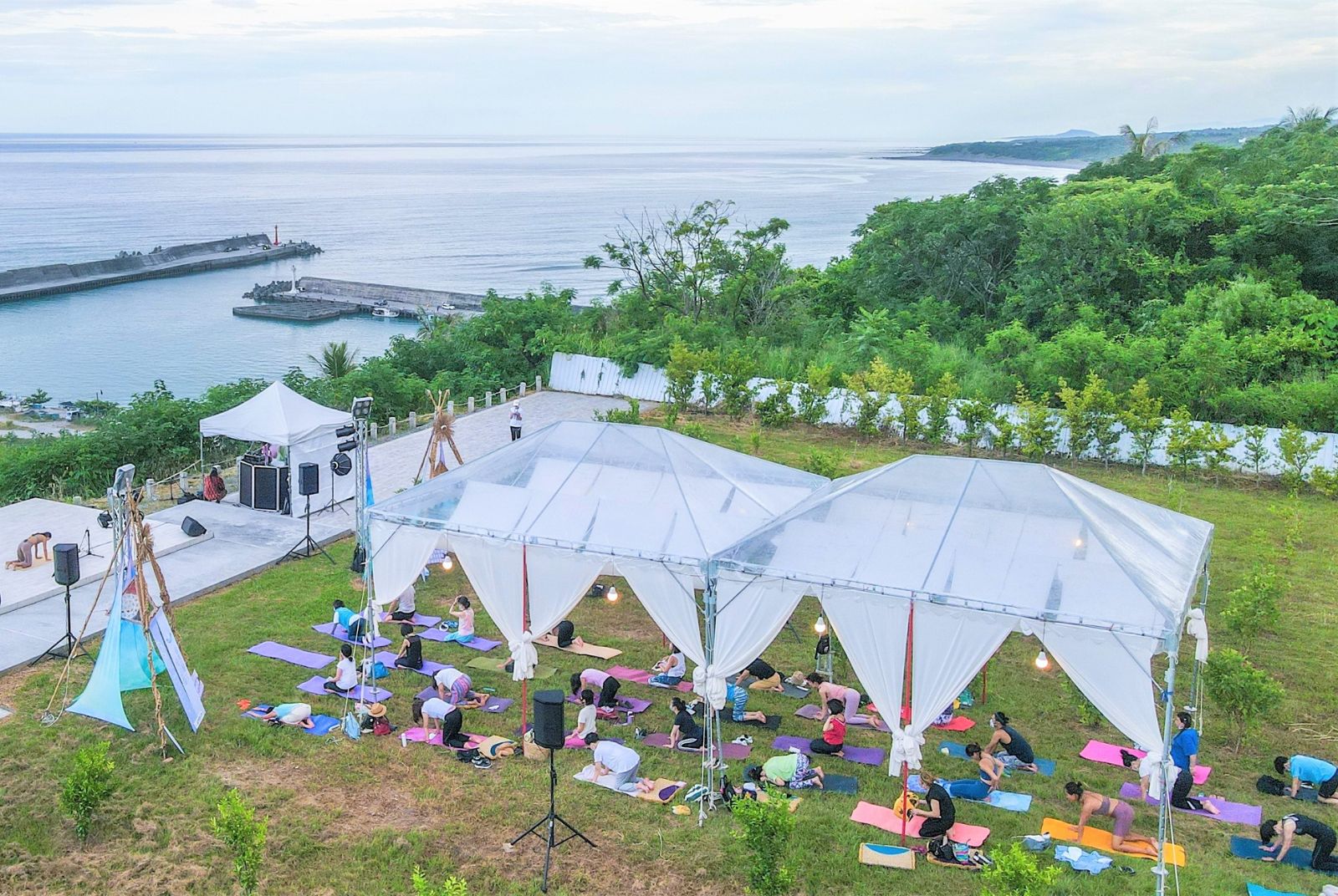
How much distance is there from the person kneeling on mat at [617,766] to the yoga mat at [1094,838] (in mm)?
3936

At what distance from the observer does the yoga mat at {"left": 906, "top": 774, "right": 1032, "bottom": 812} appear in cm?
1067

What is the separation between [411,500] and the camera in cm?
1303

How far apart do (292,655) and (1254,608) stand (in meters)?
13.0

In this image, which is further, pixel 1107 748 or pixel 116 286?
pixel 116 286

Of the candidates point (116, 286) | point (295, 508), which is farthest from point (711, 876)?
point (116, 286)

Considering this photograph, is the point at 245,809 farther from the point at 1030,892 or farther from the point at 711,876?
the point at 1030,892

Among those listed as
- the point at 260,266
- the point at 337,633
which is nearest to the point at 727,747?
the point at 337,633

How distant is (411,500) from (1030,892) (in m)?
8.24

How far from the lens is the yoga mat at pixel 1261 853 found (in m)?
9.69

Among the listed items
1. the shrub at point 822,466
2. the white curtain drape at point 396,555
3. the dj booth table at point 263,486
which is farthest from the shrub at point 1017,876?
the dj booth table at point 263,486

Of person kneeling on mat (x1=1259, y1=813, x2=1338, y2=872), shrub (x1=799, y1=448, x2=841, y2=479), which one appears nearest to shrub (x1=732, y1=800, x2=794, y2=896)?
person kneeling on mat (x1=1259, y1=813, x2=1338, y2=872)

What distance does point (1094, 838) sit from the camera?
10.1 m

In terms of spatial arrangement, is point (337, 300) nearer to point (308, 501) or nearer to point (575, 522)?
point (308, 501)

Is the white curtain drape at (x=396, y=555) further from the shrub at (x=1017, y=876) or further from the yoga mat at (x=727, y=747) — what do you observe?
the shrub at (x=1017, y=876)
